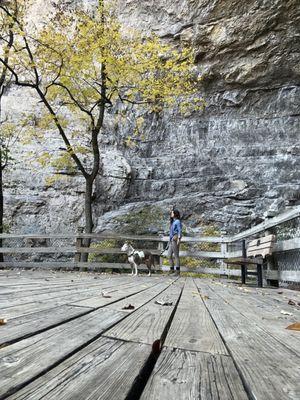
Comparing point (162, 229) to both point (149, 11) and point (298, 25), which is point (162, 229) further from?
point (149, 11)

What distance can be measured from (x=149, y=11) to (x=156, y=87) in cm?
1692

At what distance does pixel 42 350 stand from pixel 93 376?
12.4 inches

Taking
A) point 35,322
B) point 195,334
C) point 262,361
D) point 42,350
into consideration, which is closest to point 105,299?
point 35,322

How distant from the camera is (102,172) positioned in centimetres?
1838

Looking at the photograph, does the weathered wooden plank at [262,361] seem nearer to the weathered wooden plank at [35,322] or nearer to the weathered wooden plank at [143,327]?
the weathered wooden plank at [143,327]

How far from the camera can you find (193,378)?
0.99 metres

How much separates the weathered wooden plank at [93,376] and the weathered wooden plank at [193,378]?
6 centimetres

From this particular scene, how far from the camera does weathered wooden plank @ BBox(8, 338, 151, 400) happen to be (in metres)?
0.81

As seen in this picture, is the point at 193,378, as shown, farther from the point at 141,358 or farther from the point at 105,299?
the point at 105,299

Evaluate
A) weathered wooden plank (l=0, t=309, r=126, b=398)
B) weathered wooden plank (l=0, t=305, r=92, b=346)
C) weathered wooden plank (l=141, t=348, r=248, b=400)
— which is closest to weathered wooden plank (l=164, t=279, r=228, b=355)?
weathered wooden plank (l=141, t=348, r=248, b=400)

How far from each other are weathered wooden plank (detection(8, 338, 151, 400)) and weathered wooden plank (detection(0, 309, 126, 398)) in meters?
0.04

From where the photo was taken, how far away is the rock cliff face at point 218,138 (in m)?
17.3

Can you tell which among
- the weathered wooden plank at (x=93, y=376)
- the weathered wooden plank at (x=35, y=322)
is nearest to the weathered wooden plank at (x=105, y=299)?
the weathered wooden plank at (x=35, y=322)

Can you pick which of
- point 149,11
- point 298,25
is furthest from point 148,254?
point 149,11
